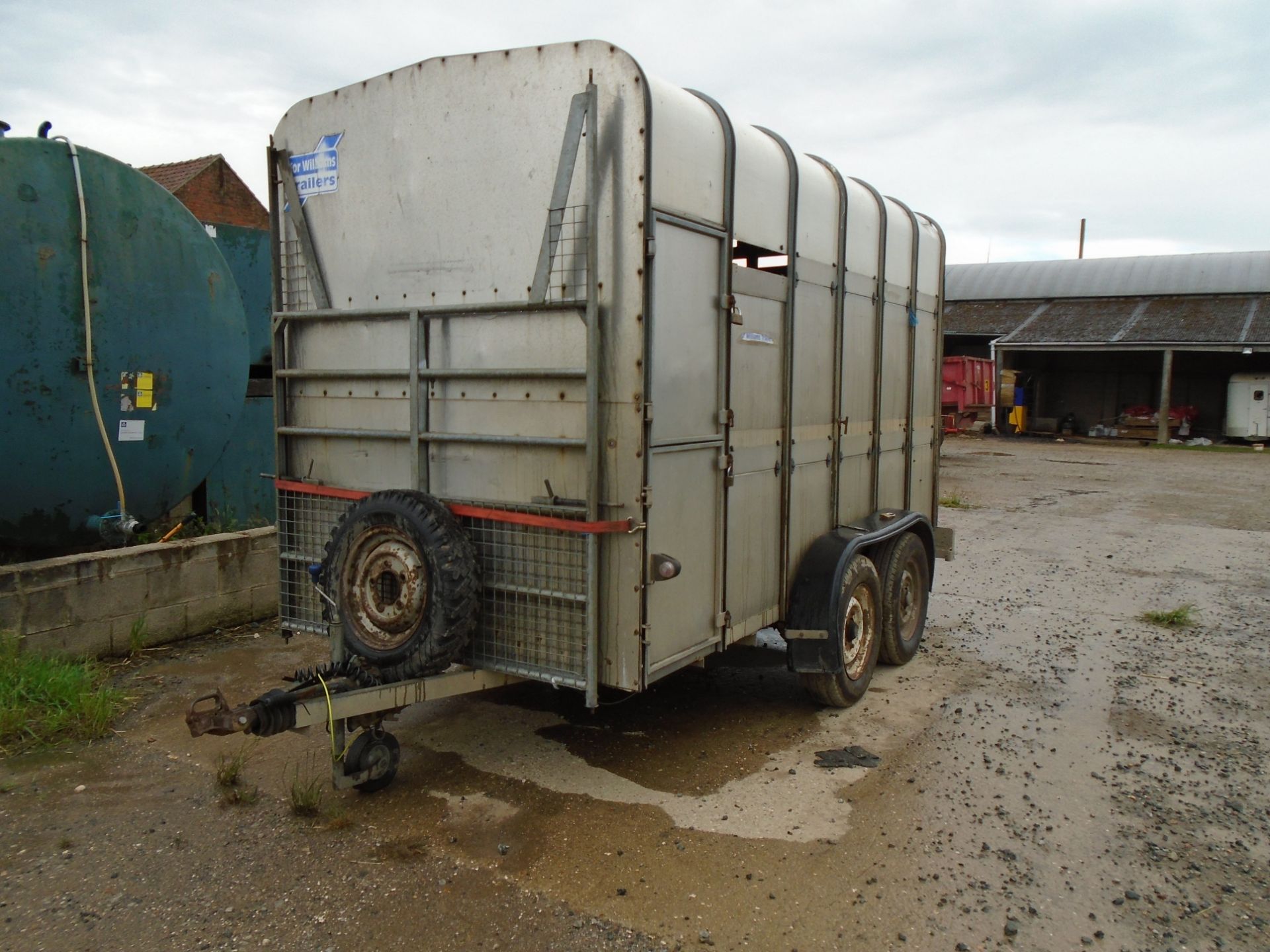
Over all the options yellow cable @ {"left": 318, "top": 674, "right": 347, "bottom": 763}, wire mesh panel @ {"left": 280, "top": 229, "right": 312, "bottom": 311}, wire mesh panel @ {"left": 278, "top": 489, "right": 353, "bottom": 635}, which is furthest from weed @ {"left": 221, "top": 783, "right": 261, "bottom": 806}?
wire mesh panel @ {"left": 280, "top": 229, "right": 312, "bottom": 311}

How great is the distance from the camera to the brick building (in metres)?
24.6

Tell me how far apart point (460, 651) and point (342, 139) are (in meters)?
2.50

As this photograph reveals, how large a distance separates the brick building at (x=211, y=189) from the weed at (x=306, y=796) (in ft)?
73.6

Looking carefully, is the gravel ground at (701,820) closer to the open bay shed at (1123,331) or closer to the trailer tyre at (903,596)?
the trailer tyre at (903,596)

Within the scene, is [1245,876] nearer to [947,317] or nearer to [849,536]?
[849,536]

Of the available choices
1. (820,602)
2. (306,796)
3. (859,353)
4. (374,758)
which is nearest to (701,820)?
(374,758)

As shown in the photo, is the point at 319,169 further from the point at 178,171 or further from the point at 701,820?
the point at 178,171

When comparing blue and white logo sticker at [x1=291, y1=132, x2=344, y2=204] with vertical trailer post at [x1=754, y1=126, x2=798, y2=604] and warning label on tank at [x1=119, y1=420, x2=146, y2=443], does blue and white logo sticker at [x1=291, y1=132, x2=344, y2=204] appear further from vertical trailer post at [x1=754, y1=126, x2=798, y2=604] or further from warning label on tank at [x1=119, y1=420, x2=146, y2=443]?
warning label on tank at [x1=119, y1=420, x2=146, y2=443]

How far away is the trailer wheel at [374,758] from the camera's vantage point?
399 cm

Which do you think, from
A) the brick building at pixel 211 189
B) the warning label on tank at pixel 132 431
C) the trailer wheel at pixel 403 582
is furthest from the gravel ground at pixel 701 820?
the brick building at pixel 211 189

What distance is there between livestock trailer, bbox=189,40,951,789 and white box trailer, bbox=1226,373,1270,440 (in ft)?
81.4

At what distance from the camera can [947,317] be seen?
30.9 meters

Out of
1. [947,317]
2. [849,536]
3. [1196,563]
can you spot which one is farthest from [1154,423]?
[849,536]

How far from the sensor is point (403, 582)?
408cm
